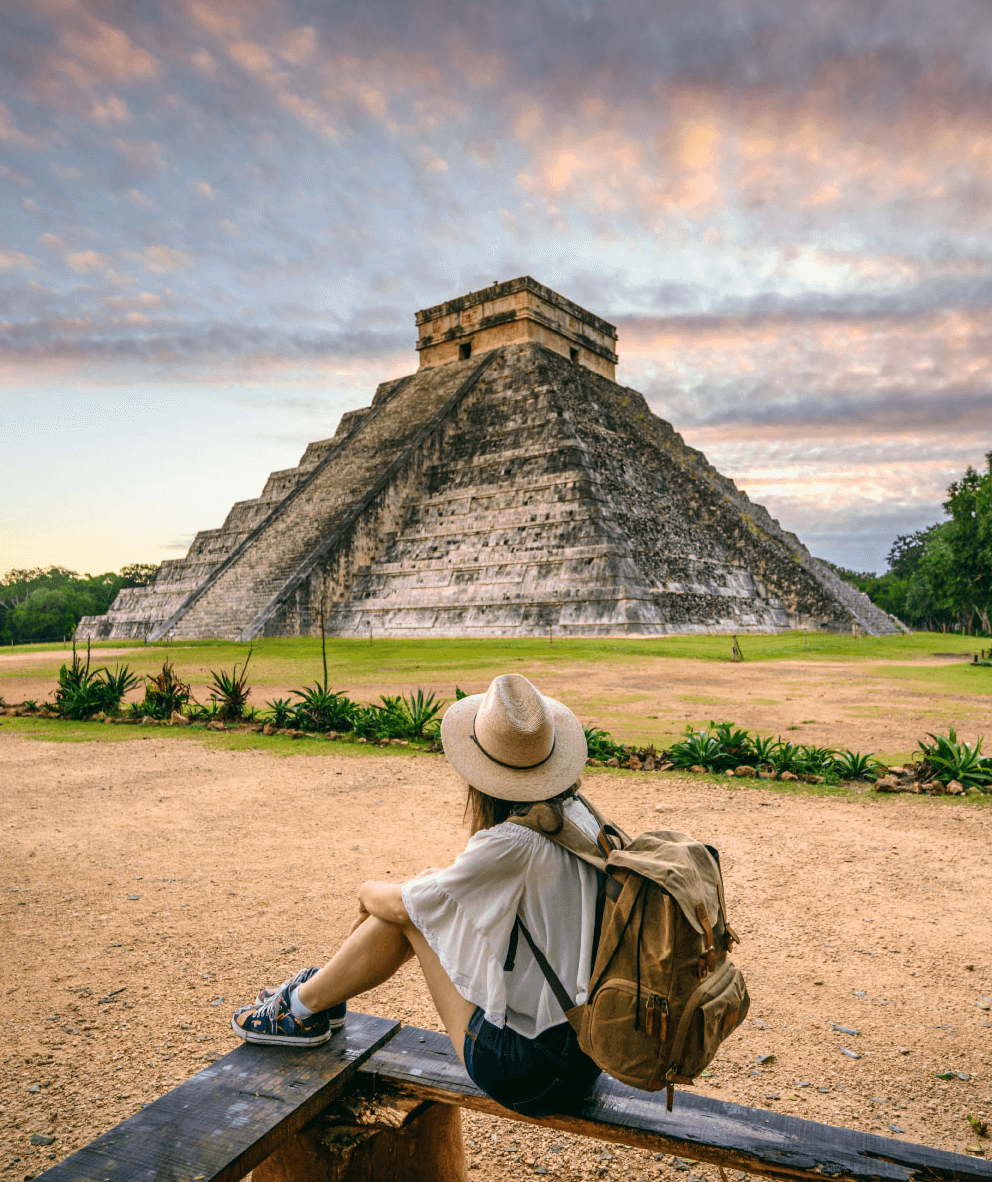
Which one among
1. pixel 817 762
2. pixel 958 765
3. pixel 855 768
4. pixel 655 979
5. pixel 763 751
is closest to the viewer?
Result: pixel 655 979

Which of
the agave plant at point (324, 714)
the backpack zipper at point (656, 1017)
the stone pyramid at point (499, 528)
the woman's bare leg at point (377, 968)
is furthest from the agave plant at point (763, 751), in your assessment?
the stone pyramid at point (499, 528)

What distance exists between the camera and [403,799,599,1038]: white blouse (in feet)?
5.90

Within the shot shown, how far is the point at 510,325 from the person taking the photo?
95.0 feet

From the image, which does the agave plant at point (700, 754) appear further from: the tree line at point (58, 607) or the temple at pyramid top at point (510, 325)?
the tree line at point (58, 607)

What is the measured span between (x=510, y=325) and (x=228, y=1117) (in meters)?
29.1

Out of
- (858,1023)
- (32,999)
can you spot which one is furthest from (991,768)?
(32,999)

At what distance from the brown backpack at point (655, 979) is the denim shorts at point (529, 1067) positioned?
0.12 m

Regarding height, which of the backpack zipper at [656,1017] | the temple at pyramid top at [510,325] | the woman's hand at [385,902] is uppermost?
the temple at pyramid top at [510,325]

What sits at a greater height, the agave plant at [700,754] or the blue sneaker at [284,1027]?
the blue sneaker at [284,1027]

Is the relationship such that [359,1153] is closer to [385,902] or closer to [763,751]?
[385,902]

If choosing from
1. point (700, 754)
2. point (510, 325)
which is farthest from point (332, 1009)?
point (510, 325)

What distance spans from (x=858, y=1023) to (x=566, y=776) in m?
1.78

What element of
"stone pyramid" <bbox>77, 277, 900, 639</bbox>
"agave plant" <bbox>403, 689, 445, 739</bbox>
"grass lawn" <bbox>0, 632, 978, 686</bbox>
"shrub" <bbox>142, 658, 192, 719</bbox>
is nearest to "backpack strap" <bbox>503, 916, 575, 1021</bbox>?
"agave plant" <bbox>403, 689, 445, 739</bbox>

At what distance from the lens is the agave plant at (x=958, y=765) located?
5879mm
